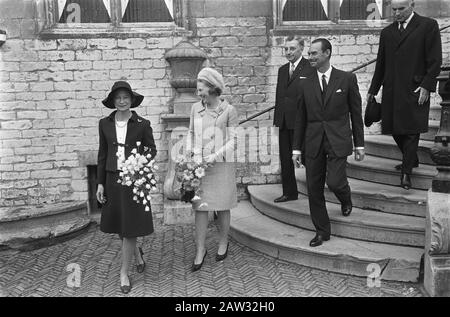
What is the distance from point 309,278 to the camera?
14.3ft

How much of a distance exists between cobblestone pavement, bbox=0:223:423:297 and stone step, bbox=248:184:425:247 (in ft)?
1.70

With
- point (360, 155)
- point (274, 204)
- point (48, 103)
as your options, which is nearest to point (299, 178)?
point (274, 204)

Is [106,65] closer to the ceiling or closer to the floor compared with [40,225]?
closer to the ceiling

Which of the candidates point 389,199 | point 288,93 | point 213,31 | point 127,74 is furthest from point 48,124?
point 389,199

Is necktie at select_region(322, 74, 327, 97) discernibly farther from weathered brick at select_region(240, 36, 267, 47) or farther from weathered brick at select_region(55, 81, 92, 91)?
weathered brick at select_region(55, 81, 92, 91)

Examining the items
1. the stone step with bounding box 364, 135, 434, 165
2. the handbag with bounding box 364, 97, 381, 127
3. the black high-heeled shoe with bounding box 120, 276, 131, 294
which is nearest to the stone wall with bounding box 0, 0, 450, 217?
the stone step with bounding box 364, 135, 434, 165

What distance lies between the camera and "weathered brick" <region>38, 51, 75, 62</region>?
23.3ft

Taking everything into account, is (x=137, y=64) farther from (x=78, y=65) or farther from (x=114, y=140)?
(x=114, y=140)

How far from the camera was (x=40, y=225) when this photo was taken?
621 cm

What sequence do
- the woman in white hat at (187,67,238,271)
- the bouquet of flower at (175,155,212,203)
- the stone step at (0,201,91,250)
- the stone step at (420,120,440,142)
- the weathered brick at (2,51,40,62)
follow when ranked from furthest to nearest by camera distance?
the weathered brick at (2,51,40,62) < the stone step at (420,120,440,142) < the stone step at (0,201,91,250) < the woman in white hat at (187,67,238,271) < the bouquet of flower at (175,155,212,203)

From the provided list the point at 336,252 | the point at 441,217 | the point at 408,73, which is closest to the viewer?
the point at 441,217

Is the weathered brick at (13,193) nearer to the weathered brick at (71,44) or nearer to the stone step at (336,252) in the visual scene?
the weathered brick at (71,44)

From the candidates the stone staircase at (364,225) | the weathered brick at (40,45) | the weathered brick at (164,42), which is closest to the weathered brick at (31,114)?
the weathered brick at (40,45)

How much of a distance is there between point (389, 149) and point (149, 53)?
392 cm
